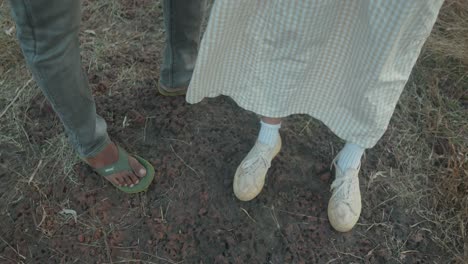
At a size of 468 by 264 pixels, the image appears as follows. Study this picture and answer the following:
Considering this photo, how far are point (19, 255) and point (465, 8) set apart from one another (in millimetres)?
2123

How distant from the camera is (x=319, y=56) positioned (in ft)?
3.30

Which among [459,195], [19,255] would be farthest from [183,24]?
[459,195]

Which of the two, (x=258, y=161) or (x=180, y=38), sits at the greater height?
(x=180, y=38)

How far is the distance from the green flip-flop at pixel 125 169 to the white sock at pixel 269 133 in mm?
396

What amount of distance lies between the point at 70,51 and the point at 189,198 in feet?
2.04

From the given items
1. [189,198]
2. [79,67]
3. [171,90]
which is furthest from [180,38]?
[189,198]

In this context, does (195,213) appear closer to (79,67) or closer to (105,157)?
(105,157)

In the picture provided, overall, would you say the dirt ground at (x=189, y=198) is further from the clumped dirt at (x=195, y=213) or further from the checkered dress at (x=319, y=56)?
the checkered dress at (x=319, y=56)

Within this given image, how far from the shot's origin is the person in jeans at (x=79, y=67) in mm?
795

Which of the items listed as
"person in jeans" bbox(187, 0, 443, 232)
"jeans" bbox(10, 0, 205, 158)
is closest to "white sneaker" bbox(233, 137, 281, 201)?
"person in jeans" bbox(187, 0, 443, 232)

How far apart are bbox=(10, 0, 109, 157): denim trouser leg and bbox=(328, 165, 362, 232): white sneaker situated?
786mm

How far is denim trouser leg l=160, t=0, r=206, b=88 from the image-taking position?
1196 millimetres

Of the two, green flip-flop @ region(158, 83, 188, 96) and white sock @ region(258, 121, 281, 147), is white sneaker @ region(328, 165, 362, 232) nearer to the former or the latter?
white sock @ region(258, 121, 281, 147)

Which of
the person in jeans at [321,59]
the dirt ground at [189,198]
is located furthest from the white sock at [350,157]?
the dirt ground at [189,198]
